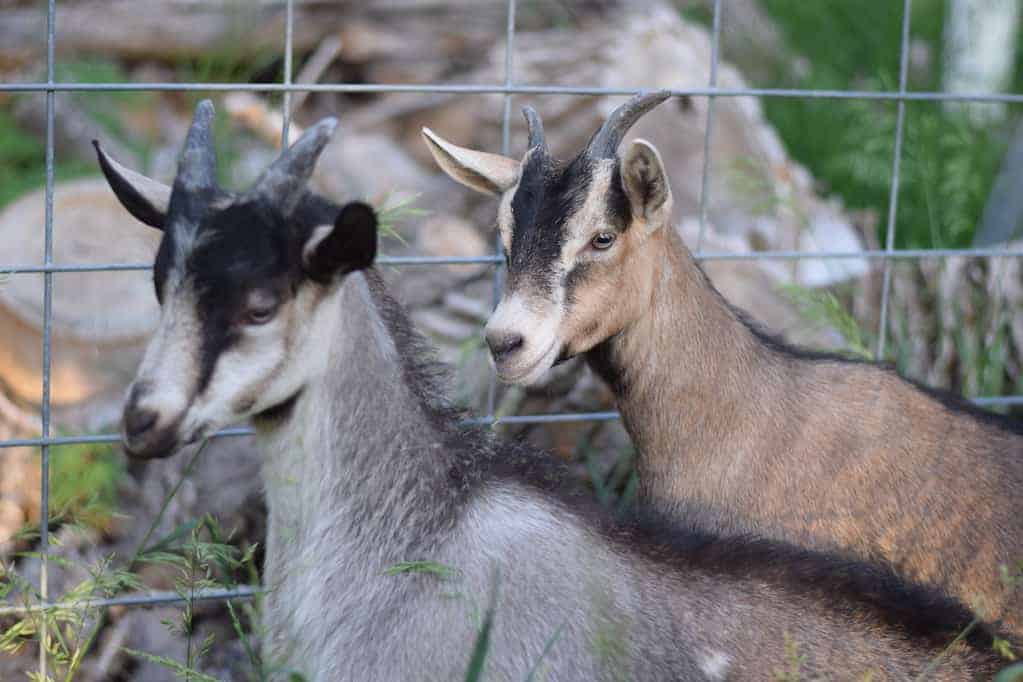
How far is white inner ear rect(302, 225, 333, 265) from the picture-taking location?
9.52 feet

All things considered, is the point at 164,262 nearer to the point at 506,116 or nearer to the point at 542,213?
the point at 542,213

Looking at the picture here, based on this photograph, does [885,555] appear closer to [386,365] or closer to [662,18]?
[386,365]

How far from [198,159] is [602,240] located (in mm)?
1170

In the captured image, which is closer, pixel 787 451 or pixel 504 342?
pixel 504 342

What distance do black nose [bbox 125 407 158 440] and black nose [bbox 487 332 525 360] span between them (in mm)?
1042

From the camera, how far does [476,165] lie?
4.03 meters

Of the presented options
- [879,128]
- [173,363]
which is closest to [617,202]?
[173,363]

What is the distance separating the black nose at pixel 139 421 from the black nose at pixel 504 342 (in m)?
1.04

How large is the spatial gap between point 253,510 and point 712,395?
6.09 feet

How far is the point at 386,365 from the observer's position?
10.5 ft

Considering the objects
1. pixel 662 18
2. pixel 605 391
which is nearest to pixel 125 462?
pixel 605 391

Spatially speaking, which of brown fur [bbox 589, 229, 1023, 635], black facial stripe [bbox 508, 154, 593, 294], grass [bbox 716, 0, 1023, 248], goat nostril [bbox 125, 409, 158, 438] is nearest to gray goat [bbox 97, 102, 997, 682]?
goat nostril [bbox 125, 409, 158, 438]

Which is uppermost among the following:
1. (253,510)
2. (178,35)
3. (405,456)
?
(178,35)

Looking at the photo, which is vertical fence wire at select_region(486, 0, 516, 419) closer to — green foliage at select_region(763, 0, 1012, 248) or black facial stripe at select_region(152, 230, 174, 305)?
black facial stripe at select_region(152, 230, 174, 305)
